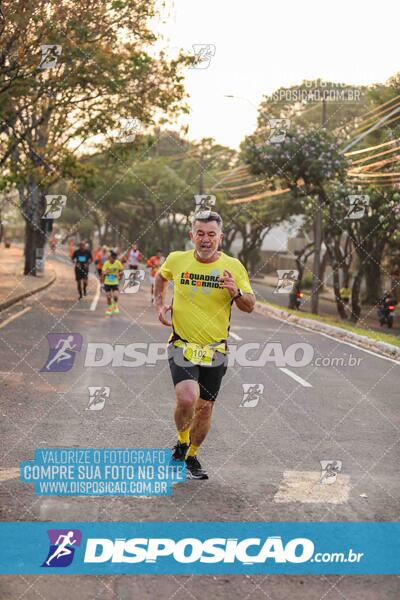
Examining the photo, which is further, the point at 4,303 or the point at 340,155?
the point at 340,155

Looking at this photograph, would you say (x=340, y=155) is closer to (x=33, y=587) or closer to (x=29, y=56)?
(x=29, y=56)

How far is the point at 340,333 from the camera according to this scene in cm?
2161

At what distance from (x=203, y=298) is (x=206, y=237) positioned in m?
0.45

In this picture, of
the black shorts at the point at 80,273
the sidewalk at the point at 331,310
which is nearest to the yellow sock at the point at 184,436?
the black shorts at the point at 80,273

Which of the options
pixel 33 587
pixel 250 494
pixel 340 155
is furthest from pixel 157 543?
pixel 340 155

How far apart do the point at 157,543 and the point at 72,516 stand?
2.38ft

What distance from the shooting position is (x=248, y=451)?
766cm

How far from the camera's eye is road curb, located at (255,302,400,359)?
17.5m

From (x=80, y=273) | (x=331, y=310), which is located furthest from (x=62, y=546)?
(x=331, y=310)

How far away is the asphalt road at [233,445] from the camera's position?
4.64 meters

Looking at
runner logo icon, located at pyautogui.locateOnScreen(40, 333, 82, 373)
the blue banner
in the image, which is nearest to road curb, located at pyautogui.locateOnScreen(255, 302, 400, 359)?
runner logo icon, located at pyautogui.locateOnScreen(40, 333, 82, 373)

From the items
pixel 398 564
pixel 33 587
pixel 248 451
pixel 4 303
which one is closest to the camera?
pixel 33 587

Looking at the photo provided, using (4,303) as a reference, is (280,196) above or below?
above

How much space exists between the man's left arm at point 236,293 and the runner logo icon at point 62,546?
200 centimetres
